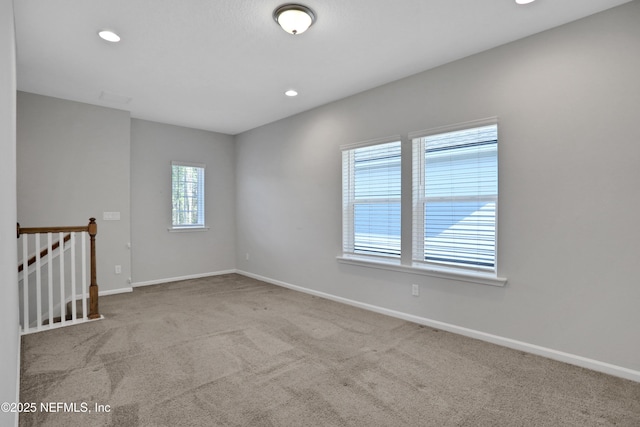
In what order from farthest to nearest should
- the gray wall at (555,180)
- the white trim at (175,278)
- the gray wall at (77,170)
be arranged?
the white trim at (175,278) → the gray wall at (77,170) → the gray wall at (555,180)

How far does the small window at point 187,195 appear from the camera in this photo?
19.0 ft

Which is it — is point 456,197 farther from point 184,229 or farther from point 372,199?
point 184,229

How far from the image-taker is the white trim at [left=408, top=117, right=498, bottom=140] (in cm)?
303

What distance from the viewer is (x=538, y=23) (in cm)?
262

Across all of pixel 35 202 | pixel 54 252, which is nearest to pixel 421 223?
pixel 54 252

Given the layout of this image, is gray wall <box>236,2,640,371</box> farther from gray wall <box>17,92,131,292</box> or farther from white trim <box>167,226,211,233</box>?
gray wall <box>17,92,131,292</box>

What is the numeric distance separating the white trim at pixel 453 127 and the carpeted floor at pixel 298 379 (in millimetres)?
2039

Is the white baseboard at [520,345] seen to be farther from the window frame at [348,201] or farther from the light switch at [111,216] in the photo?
the light switch at [111,216]

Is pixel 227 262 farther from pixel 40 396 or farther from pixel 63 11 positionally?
pixel 63 11

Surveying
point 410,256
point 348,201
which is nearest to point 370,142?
point 348,201

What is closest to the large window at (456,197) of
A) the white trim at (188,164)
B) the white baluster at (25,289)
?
the white baluster at (25,289)

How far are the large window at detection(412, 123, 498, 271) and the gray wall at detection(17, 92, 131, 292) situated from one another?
4283 millimetres

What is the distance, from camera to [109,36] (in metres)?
2.80

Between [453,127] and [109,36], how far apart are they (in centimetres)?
324
